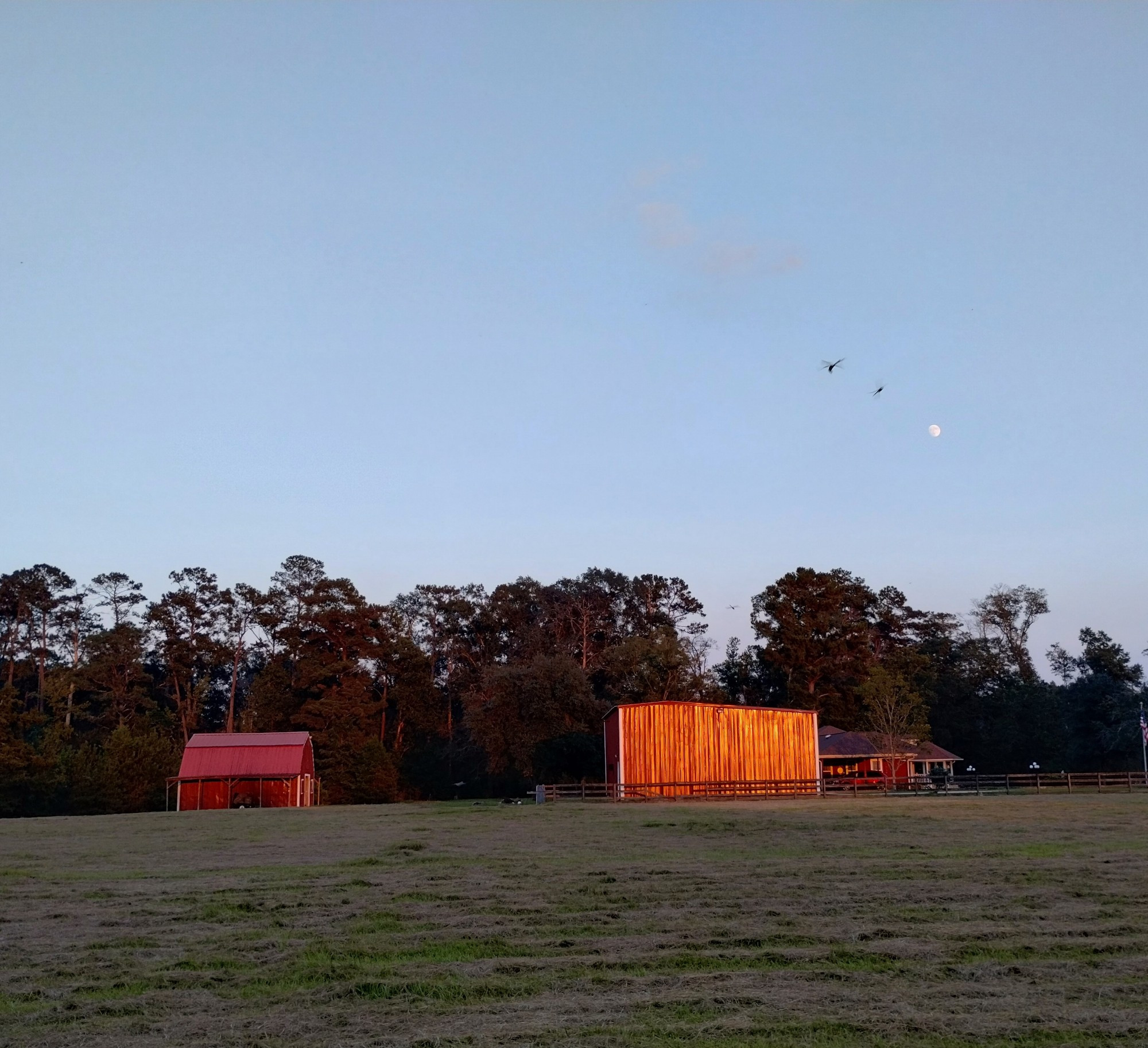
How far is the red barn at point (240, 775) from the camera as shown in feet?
198

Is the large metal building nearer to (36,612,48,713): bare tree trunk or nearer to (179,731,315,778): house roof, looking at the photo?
(179,731,315,778): house roof

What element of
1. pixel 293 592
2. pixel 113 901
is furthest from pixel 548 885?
pixel 293 592

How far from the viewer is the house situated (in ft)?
209

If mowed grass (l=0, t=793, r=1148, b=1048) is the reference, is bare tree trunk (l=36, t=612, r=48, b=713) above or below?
above

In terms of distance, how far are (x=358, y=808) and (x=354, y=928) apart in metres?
40.2

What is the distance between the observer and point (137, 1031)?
873 cm

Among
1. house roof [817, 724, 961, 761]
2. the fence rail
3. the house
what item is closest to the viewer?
the fence rail

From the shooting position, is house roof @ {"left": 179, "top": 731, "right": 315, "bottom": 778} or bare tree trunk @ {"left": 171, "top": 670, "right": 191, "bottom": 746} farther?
bare tree trunk @ {"left": 171, "top": 670, "right": 191, "bottom": 746}

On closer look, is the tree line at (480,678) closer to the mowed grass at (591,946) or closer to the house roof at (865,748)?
the house roof at (865,748)

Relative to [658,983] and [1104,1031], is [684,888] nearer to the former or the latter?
[658,983]

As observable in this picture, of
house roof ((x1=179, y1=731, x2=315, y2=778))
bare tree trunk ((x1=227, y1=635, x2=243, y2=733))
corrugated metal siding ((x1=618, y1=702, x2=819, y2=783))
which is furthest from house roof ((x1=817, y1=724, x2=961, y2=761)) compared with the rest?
bare tree trunk ((x1=227, y1=635, x2=243, y2=733))

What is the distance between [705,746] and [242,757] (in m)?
25.9

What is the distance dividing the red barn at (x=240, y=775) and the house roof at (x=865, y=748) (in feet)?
100.0

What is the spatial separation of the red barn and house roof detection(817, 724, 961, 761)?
100.0 ft
